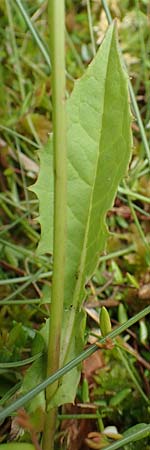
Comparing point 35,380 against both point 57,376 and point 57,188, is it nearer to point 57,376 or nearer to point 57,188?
point 57,376

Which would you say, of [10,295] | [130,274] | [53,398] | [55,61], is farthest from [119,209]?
[55,61]

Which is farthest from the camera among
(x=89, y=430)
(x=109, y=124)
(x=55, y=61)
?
(x=89, y=430)

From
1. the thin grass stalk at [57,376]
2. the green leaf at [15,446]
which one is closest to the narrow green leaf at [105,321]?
the thin grass stalk at [57,376]

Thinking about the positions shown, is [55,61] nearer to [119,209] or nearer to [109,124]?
[109,124]

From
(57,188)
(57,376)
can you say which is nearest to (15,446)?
(57,376)

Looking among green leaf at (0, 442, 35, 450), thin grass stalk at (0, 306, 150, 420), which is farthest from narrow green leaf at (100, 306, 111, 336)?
green leaf at (0, 442, 35, 450)

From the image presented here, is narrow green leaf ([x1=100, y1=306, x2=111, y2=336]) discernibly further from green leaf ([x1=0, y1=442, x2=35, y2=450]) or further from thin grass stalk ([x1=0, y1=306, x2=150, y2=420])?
green leaf ([x1=0, y1=442, x2=35, y2=450])
